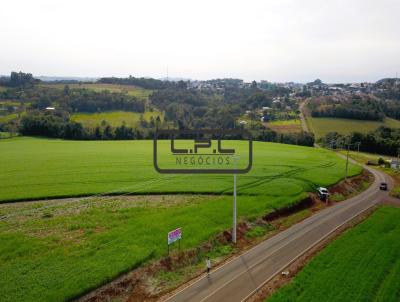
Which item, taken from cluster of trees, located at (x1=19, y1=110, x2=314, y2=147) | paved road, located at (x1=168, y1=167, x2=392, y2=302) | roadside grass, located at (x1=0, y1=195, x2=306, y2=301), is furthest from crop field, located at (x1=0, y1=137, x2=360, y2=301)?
cluster of trees, located at (x1=19, y1=110, x2=314, y2=147)

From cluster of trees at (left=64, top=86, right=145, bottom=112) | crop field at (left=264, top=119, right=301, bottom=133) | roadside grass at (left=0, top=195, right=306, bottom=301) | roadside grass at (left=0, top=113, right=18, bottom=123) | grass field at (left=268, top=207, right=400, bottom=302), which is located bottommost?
grass field at (left=268, top=207, right=400, bottom=302)

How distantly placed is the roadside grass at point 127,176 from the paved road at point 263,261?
6.51 metres

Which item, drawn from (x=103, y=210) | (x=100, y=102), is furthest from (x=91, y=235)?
(x=100, y=102)

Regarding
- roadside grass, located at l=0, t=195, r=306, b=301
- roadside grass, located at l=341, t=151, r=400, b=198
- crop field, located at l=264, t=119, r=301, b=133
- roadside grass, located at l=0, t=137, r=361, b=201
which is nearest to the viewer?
roadside grass, located at l=0, t=195, r=306, b=301

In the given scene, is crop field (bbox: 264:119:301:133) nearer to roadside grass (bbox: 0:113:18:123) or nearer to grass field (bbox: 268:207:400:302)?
grass field (bbox: 268:207:400:302)

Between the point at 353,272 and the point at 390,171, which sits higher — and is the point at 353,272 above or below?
above

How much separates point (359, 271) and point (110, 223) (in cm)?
2181

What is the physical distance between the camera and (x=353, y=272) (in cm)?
2561

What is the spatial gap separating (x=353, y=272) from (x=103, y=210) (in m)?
24.5

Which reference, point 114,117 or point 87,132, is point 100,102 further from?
point 87,132

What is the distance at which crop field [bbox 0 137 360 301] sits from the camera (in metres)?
23.5

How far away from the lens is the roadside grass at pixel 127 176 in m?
44.5

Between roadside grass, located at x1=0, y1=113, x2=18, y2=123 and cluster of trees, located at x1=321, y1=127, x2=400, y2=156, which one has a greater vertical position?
roadside grass, located at x1=0, y1=113, x2=18, y2=123

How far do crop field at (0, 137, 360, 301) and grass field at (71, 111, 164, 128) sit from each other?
227 feet
